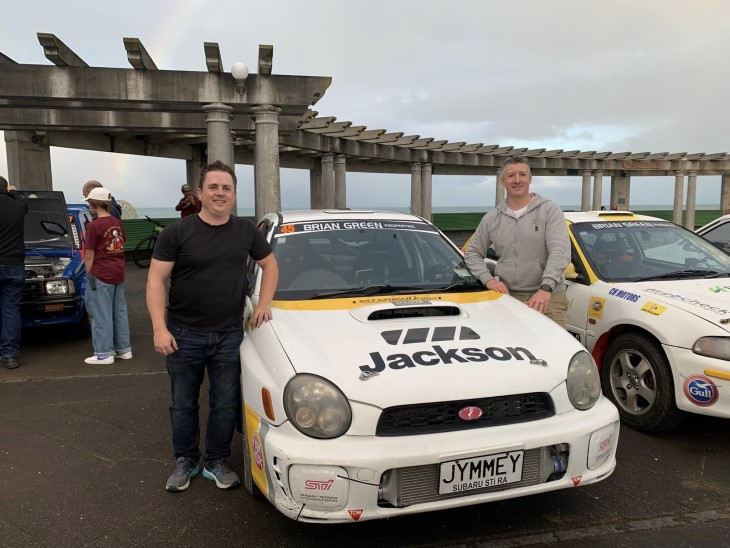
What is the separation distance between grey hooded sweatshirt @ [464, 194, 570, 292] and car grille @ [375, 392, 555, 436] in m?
1.30

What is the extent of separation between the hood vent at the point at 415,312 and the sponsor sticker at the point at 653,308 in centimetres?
155

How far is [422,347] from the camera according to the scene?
258cm

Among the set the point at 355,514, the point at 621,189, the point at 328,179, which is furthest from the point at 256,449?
the point at 621,189

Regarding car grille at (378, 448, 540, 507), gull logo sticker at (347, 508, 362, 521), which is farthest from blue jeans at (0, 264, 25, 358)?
car grille at (378, 448, 540, 507)

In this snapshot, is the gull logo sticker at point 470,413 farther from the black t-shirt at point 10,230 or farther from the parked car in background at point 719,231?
the parked car in background at point 719,231

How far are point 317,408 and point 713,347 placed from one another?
2546mm

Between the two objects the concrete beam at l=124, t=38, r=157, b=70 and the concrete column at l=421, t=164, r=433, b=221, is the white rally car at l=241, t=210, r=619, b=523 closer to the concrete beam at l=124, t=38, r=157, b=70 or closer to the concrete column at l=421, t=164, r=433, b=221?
the concrete beam at l=124, t=38, r=157, b=70

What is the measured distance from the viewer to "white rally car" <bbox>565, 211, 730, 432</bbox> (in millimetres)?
3365

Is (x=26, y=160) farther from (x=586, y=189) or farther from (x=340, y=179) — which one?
(x=586, y=189)

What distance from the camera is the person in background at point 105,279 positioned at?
17.8ft

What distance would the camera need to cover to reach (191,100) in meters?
10.4

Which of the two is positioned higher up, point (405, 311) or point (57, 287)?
point (405, 311)

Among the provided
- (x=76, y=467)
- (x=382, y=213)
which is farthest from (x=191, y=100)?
(x=76, y=467)

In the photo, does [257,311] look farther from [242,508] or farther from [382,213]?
[382,213]
